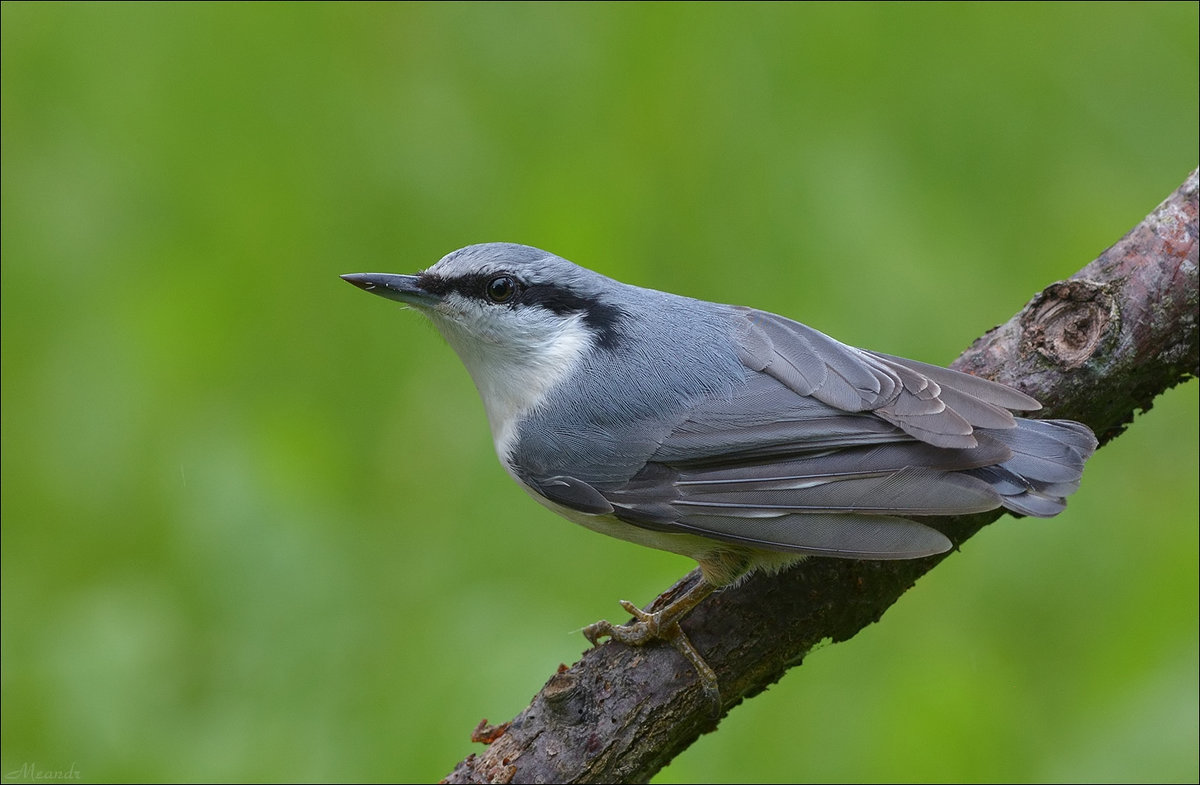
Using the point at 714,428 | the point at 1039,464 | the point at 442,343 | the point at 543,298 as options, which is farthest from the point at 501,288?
the point at 442,343

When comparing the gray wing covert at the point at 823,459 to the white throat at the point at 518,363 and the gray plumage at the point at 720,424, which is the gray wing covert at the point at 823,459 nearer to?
the gray plumage at the point at 720,424

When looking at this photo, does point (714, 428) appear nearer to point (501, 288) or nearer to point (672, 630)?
point (672, 630)

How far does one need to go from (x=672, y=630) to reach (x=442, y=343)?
203 cm

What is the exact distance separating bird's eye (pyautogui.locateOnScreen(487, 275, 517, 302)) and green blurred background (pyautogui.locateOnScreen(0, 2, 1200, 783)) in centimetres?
92

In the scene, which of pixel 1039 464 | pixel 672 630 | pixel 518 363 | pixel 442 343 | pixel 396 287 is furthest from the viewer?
pixel 442 343

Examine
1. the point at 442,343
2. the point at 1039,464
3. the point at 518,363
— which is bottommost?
the point at 518,363

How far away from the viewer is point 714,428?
8.90ft

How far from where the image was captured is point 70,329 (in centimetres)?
424

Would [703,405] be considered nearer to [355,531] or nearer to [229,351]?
[355,531]

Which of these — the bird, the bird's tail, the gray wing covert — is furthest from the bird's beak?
the bird's tail

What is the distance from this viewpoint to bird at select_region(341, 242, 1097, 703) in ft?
8.34

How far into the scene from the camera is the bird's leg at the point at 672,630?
8.70 ft

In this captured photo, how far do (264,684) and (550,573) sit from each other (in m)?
1.03

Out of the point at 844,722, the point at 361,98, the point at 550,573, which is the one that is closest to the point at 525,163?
the point at 361,98
